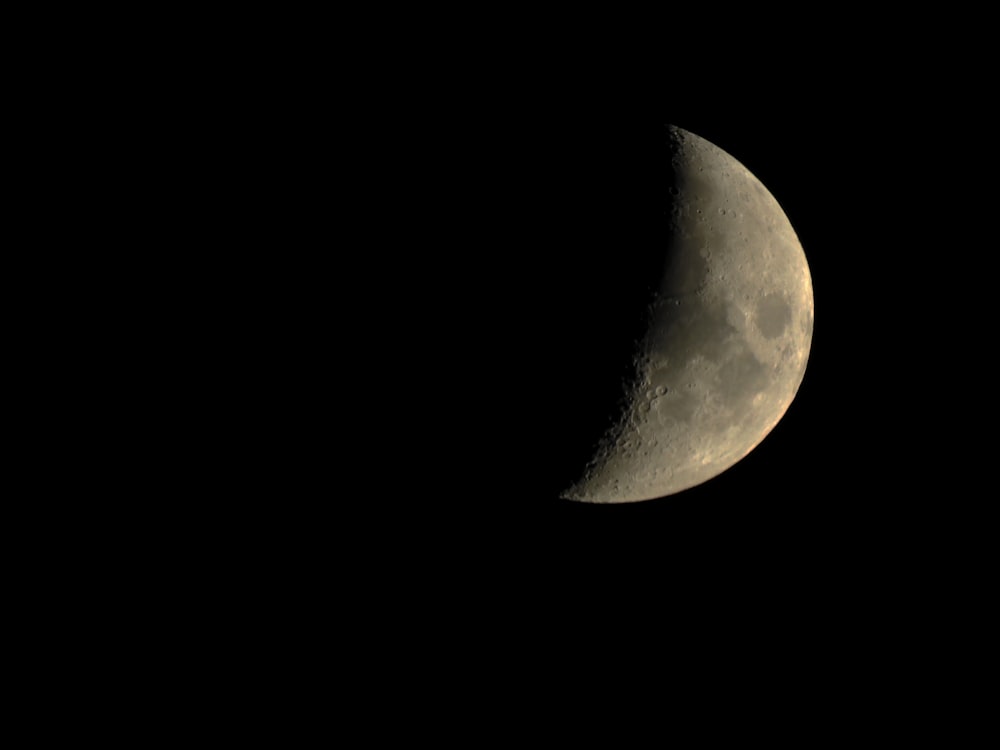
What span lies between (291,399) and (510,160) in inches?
57.2

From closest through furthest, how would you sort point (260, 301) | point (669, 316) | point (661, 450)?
point (260, 301), point (669, 316), point (661, 450)

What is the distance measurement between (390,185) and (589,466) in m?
1.68

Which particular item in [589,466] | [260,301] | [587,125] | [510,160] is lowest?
[589,466]

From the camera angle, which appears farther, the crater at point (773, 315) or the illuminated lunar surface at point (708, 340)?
the crater at point (773, 315)

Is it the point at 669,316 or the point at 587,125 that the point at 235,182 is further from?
the point at 669,316

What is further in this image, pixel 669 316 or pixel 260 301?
pixel 669 316

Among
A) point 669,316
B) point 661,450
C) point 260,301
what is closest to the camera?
point 260,301

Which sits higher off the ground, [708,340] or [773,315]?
[773,315]

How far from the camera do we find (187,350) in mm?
3838

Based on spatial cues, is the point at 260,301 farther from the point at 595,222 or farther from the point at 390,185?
the point at 595,222

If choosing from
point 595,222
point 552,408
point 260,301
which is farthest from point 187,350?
point 595,222

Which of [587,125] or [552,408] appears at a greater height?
[587,125]

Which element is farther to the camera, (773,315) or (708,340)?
(773,315)

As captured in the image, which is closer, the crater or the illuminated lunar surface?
the illuminated lunar surface
